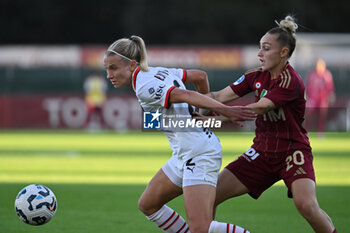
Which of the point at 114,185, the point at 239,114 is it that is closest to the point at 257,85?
the point at 239,114

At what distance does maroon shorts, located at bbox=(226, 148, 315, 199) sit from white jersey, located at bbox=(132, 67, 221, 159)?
1.25 feet

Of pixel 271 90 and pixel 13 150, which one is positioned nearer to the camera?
pixel 271 90

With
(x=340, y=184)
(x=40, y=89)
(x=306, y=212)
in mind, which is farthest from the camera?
(x=40, y=89)

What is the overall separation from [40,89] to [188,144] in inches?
753

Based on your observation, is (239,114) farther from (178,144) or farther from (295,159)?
(295,159)

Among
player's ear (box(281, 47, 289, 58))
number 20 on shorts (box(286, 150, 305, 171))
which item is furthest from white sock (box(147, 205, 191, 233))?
player's ear (box(281, 47, 289, 58))

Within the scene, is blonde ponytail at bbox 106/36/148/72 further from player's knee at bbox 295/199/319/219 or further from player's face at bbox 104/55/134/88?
player's knee at bbox 295/199/319/219

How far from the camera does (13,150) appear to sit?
15.5m

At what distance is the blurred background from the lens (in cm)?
2334

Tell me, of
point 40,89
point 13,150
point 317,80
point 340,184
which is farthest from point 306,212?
point 40,89

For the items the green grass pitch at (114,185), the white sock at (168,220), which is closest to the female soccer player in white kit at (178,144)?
the white sock at (168,220)

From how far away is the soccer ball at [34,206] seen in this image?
5.93m

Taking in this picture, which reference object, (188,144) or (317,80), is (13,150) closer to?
(317,80)

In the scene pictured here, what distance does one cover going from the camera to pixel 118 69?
530 cm
